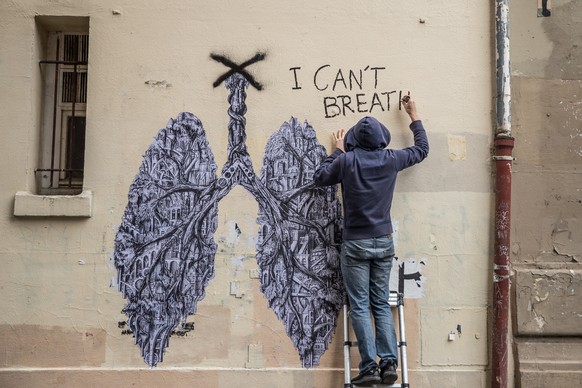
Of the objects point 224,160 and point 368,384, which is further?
point 224,160

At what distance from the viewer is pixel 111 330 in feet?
14.9

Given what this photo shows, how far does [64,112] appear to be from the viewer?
4.89m

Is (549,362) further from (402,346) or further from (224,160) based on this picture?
(224,160)

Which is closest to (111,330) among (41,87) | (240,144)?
(240,144)

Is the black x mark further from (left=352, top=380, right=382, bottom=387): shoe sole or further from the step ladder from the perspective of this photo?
(left=352, top=380, right=382, bottom=387): shoe sole

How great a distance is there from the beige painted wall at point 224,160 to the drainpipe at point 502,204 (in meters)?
0.10

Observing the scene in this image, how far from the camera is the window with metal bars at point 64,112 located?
481 centimetres

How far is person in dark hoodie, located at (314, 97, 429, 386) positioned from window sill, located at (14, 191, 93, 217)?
1.87 metres

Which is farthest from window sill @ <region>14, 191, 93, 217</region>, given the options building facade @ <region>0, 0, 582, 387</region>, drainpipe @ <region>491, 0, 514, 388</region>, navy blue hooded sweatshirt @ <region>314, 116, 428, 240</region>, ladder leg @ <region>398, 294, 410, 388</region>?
drainpipe @ <region>491, 0, 514, 388</region>

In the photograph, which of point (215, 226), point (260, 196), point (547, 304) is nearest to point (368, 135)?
point (260, 196)

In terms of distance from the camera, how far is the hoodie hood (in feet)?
14.2

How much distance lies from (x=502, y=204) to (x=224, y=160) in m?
2.27

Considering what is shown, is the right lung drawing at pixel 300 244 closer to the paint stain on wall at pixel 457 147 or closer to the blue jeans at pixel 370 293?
the blue jeans at pixel 370 293

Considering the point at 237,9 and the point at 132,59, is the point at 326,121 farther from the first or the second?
the point at 132,59
